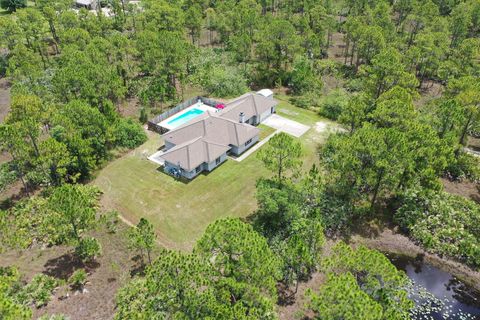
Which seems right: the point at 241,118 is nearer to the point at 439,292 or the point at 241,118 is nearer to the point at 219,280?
the point at 219,280

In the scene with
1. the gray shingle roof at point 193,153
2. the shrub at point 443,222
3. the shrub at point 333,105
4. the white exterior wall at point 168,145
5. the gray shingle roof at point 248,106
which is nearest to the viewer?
the shrub at point 443,222

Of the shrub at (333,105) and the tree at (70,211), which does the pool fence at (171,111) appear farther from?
the tree at (70,211)

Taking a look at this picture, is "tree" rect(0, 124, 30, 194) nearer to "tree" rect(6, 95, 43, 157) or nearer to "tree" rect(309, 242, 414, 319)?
"tree" rect(6, 95, 43, 157)

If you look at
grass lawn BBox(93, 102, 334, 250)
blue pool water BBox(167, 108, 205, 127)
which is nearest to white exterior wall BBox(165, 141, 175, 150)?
grass lawn BBox(93, 102, 334, 250)

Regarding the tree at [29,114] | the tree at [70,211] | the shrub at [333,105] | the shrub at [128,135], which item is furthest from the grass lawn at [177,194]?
the shrub at [333,105]

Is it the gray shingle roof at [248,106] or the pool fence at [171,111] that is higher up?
the gray shingle roof at [248,106]

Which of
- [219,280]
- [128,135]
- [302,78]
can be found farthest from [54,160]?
[302,78]
